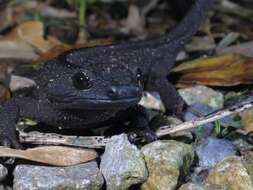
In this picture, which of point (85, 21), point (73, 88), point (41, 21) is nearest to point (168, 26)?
point (85, 21)

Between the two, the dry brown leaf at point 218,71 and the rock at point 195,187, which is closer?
the rock at point 195,187

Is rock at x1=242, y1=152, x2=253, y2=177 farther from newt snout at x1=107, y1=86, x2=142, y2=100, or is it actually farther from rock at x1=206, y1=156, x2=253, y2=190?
newt snout at x1=107, y1=86, x2=142, y2=100

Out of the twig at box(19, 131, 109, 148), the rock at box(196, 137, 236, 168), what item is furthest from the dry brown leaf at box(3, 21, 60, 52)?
the rock at box(196, 137, 236, 168)

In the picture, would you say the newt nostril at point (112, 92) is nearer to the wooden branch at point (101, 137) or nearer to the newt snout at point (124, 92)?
the newt snout at point (124, 92)

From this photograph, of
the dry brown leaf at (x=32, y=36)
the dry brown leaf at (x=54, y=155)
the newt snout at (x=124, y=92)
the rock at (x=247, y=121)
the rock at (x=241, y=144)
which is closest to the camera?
the dry brown leaf at (x=54, y=155)

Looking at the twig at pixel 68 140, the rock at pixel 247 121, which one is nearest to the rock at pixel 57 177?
the twig at pixel 68 140

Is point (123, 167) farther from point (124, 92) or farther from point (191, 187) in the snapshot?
point (124, 92)

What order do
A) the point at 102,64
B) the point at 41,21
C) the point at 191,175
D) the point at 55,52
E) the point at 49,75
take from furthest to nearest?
the point at 41,21 < the point at 55,52 < the point at 49,75 < the point at 102,64 < the point at 191,175

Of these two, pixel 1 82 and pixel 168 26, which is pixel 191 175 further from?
pixel 168 26
